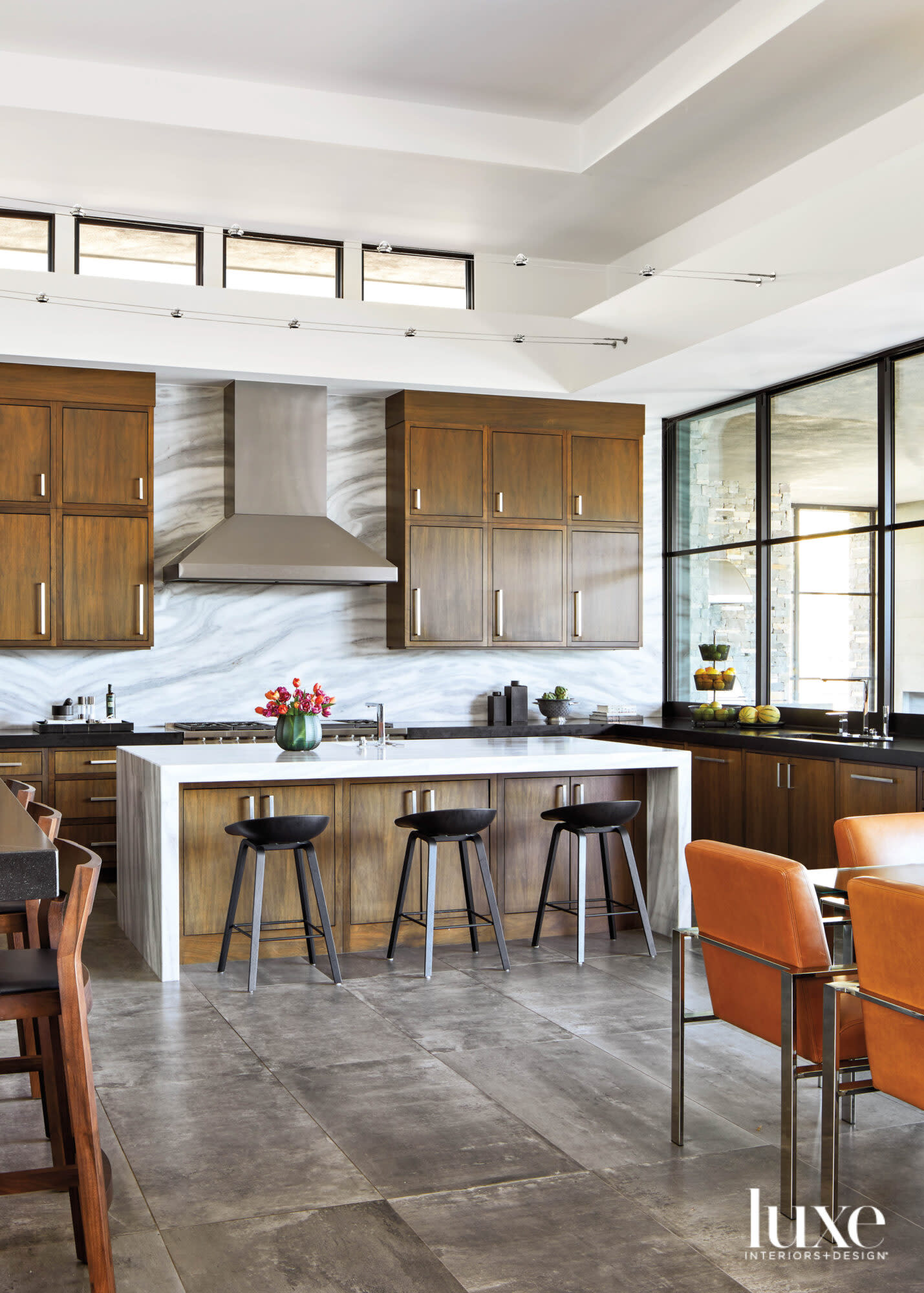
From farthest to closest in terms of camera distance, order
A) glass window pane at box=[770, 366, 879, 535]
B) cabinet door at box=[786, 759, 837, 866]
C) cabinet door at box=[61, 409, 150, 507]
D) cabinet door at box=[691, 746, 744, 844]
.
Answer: cabinet door at box=[61, 409, 150, 507] < cabinet door at box=[691, 746, 744, 844] < glass window pane at box=[770, 366, 879, 535] < cabinet door at box=[786, 759, 837, 866]

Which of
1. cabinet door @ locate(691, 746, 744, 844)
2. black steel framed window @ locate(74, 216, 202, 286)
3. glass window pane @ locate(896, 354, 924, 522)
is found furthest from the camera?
black steel framed window @ locate(74, 216, 202, 286)

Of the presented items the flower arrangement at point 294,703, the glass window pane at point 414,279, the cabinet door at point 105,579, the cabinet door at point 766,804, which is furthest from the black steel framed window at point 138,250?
the cabinet door at point 766,804

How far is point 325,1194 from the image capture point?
2.77 m

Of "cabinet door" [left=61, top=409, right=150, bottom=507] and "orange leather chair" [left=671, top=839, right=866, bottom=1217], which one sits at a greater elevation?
"cabinet door" [left=61, top=409, right=150, bottom=507]

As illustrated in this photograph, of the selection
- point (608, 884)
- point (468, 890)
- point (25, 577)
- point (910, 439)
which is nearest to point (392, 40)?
point (910, 439)

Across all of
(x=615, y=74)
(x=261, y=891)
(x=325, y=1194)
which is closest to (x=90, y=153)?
(x=615, y=74)

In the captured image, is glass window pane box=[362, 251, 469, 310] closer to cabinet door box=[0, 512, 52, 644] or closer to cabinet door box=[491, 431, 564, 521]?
cabinet door box=[491, 431, 564, 521]

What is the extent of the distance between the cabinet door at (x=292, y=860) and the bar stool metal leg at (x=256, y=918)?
375 mm

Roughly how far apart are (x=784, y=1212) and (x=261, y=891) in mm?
2541

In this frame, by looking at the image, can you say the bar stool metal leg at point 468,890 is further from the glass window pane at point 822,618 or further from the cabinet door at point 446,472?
the cabinet door at point 446,472

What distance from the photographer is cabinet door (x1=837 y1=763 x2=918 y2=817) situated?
5156mm

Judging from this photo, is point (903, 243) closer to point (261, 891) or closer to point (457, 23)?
point (457, 23)

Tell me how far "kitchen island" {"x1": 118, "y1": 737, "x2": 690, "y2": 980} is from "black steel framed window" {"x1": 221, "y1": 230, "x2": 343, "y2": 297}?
3.03 metres

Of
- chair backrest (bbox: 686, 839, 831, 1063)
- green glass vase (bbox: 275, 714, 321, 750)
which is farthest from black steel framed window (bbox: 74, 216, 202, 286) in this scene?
chair backrest (bbox: 686, 839, 831, 1063)
